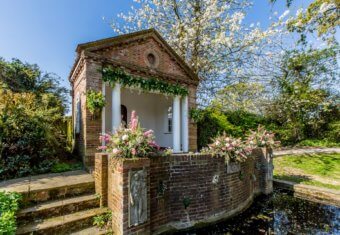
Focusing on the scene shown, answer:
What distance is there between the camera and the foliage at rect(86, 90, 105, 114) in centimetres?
621

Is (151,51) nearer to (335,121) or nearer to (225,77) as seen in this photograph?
(225,77)

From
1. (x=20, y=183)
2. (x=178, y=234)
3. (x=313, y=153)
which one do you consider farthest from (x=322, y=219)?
(x=313, y=153)

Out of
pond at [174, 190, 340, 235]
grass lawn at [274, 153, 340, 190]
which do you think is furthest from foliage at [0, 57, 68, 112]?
grass lawn at [274, 153, 340, 190]

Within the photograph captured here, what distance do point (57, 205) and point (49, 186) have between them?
62 centimetres

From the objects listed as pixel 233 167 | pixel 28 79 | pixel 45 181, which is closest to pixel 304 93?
pixel 233 167

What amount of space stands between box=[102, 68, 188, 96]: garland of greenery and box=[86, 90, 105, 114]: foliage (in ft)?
2.45

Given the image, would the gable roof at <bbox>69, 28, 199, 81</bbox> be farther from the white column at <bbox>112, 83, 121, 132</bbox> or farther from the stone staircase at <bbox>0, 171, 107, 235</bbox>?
the stone staircase at <bbox>0, 171, 107, 235</bbox>

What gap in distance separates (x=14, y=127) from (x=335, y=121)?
19.3 m

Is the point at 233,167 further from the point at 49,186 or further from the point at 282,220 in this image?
the point at 49,186

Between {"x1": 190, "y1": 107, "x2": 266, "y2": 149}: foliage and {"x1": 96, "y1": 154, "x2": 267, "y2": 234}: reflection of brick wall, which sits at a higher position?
{"x1": 190, "y1": 107, "x2": 266, "y2": 149}: foliage

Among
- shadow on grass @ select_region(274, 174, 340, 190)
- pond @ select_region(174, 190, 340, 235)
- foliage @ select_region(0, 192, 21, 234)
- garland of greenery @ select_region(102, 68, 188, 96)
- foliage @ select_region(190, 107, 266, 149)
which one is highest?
garland of greenery @ select_region(102, 68, 188, 96)

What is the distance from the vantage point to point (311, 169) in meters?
9.64

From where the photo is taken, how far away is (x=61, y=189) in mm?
4316

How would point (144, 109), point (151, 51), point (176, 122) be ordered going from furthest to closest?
1. point (144, 109)
2. point (176, 122)
3. point (151, 51)
